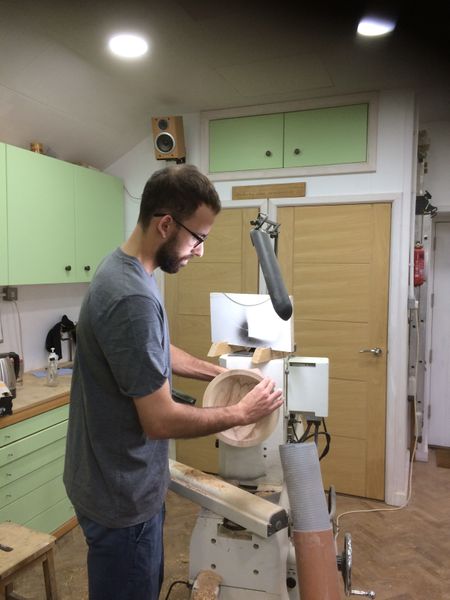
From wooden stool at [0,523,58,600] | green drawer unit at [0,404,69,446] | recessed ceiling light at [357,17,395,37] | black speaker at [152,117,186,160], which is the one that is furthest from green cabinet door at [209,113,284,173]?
wooden stool at [0,523,58,600]

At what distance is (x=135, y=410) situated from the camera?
1219 millimetres

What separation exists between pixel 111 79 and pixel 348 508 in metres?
3.10

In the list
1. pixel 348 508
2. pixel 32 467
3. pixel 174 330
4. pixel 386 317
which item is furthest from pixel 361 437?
pixel 32 467

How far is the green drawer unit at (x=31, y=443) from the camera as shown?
7.85ft

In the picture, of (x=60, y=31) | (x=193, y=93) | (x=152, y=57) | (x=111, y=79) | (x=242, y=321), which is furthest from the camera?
(x=193, y=93)

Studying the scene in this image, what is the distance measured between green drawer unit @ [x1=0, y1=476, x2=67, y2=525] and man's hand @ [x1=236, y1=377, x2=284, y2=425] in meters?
1.75

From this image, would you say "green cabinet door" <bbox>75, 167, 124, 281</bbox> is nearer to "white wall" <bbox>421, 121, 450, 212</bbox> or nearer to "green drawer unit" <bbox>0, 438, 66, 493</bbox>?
"green drawer unit" <bbox>0, 438, 66, 493</bbox>

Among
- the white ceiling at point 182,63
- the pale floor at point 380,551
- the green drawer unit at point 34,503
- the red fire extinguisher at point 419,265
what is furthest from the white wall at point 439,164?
the green drawer unit at point 34,503

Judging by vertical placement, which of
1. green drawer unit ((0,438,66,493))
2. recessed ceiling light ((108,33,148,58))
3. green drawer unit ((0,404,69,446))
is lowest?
green drawer unit ((0,438,66,493))

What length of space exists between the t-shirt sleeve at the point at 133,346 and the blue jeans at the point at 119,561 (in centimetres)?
41

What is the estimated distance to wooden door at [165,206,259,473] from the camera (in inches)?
135

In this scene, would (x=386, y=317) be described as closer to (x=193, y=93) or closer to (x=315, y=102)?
(x=315, y=102)

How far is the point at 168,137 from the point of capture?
334 cm

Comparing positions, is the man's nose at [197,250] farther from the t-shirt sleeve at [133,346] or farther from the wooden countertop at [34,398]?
the wooden countertop at [34,398]
